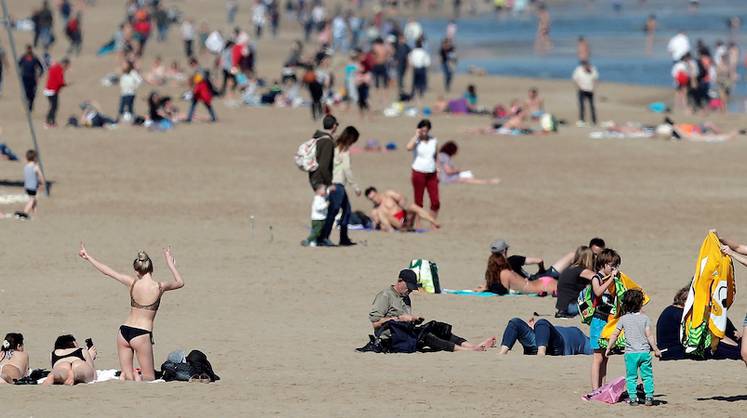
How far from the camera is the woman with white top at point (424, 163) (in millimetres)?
21220

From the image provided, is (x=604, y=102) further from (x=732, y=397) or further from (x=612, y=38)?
(x=732, y=397)

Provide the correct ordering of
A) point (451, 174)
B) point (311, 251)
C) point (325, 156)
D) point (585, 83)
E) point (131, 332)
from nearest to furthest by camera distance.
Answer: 1. point (131, 332)
2. point (325, 156)
3. point (311, 251)
4. point (451, 174)
5. point (585, 83)

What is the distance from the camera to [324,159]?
1934cm

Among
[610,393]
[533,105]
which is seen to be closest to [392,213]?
[610,393]

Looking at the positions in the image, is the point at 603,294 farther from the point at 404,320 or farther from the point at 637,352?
the point at 404,320

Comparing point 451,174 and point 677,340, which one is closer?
point 677,340

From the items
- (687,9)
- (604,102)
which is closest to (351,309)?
(604,102)

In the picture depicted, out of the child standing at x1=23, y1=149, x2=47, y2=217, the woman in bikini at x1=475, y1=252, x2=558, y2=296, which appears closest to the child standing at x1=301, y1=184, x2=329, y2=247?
the woman in bikini at x1=475, y1=252, x2=558, y2=296

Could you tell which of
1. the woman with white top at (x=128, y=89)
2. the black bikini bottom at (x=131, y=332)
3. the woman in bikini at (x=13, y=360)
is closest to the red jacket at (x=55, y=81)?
the woman with white top at (x=128, y=89)

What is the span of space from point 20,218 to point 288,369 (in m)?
9.87

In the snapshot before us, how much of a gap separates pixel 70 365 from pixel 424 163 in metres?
9.55

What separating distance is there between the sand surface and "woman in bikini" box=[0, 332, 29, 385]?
1.71ft

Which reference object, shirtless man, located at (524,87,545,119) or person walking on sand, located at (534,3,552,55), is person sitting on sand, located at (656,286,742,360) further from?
person walking on sand, located at (534,3,552,55)

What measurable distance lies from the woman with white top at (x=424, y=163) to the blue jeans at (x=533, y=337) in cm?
717
